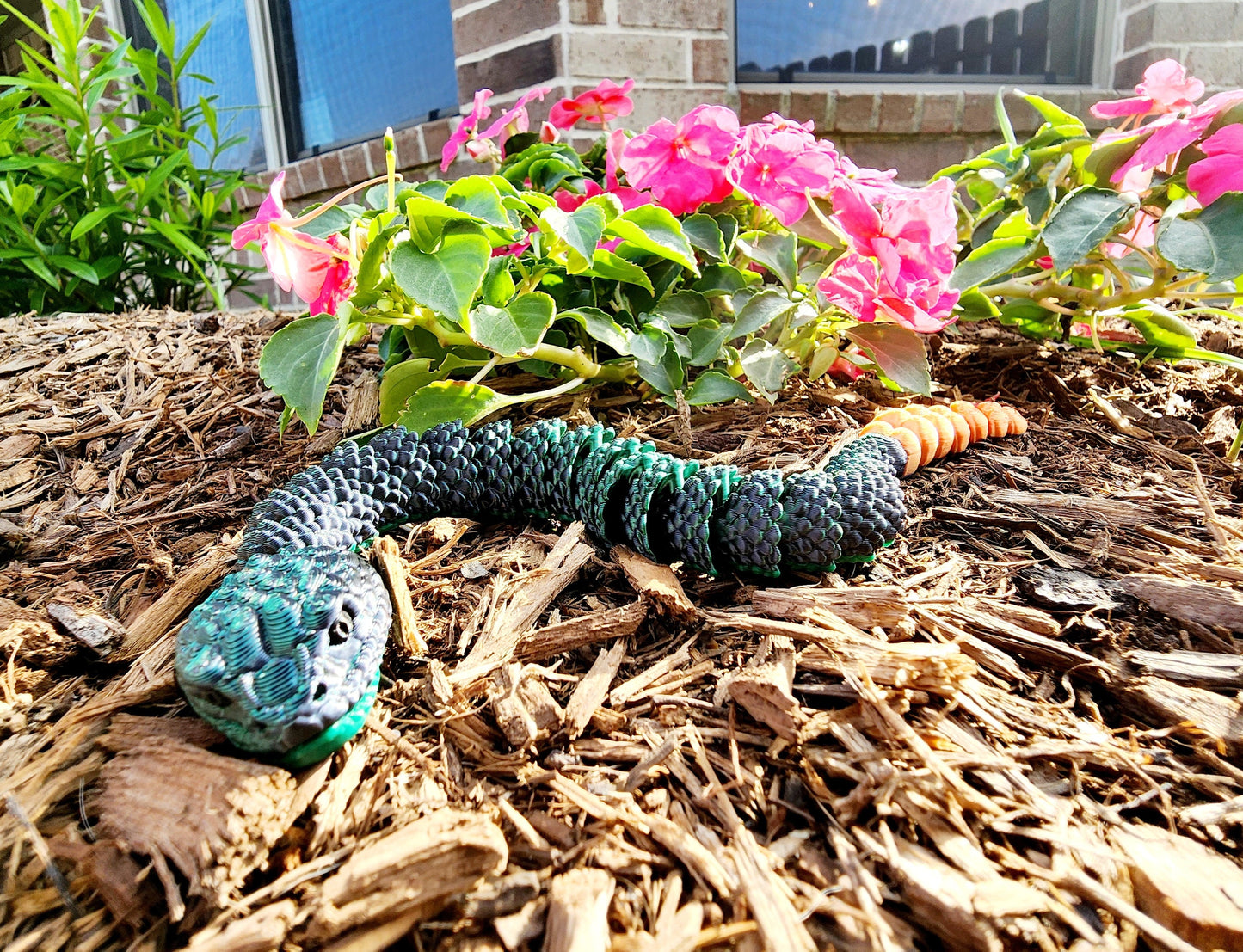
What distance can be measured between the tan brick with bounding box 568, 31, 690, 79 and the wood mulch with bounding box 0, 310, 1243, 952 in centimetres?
174

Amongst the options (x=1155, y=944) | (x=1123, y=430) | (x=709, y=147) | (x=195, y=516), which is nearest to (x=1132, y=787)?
(x=1155, y=944)

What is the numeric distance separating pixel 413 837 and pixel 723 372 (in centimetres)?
104

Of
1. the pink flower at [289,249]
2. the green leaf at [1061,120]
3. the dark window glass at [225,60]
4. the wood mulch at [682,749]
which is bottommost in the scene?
the wood mulch at [682,749]

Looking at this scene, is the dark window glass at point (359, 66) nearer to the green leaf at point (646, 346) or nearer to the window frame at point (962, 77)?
the window frame at point (962, 77)

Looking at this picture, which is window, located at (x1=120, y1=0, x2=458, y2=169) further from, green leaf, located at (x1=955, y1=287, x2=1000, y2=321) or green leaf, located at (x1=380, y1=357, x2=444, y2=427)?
green leaf, located at (x1=955, y1=287, x2=1000, y2=321)

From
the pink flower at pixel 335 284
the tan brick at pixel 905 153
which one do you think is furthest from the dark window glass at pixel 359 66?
the pink flower at pixel 335 284

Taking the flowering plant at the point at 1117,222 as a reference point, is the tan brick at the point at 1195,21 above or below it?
above

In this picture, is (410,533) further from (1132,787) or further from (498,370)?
(1132,787)

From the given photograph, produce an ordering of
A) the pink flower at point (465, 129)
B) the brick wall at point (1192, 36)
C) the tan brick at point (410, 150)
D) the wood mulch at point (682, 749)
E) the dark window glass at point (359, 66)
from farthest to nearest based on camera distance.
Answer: the dark window glass at point (359, 66), the tan brick at point (410, 150), the brick wall at point (1192, 36), the pink flower at point (465, 129), the wood mulch at point (682, 749)

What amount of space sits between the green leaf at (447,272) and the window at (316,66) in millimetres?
2348

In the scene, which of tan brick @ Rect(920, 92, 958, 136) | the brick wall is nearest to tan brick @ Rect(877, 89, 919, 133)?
tan brick @ Rect(920, 92, 958, 136)

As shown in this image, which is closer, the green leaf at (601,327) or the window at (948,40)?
the green leaf at (601,327)

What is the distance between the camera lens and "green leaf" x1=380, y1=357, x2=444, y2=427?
1.29m

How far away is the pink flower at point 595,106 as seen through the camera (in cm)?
169
